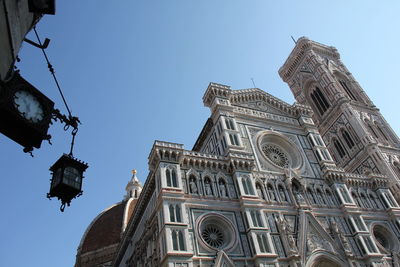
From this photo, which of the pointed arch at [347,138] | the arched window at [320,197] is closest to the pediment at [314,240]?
the arched window at [320,197]

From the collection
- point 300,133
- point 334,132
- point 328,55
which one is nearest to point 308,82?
Result: point 328,55

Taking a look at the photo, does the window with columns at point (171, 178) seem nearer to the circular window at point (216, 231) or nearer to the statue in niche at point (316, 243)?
the circular window at point (216, 231)

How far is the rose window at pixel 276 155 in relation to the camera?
998 inches

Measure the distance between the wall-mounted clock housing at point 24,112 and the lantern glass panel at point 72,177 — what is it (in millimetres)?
821

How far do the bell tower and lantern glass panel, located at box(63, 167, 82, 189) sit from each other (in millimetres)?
29980

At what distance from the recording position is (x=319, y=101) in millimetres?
41438

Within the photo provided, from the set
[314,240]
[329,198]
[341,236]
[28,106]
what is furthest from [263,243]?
[28,106]

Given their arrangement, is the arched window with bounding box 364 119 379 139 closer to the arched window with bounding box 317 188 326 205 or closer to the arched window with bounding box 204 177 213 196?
the arched window with bounding box 317 188 326 205

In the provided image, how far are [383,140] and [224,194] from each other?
2292cm

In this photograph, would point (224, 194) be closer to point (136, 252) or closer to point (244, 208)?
point (244, 208)

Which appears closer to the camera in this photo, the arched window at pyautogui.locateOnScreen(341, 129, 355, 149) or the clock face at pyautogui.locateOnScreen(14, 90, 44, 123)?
the clock face at pyautogui.locateOnScreen(14, 90, 44, 123)

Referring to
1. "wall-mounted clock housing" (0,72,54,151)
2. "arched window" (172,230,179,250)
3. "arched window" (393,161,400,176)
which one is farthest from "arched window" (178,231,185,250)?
"arched window" (393,161,400,176)

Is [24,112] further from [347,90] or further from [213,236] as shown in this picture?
[347,90]

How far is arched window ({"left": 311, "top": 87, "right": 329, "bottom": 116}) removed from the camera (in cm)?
4035
